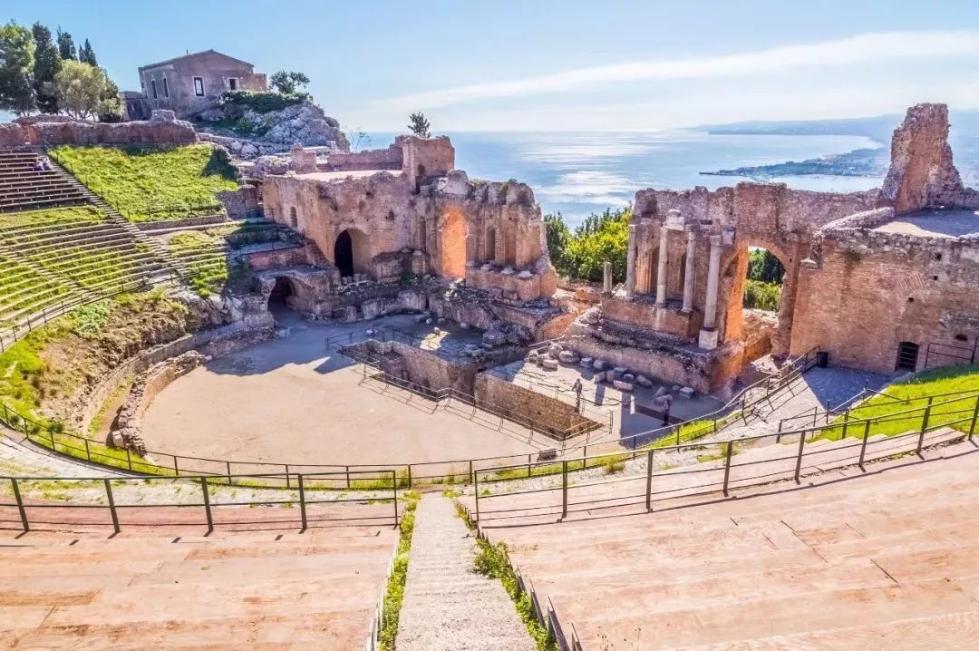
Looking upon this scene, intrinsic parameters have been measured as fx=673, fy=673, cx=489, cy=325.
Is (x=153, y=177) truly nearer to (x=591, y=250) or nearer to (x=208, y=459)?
(x=591, y=250)

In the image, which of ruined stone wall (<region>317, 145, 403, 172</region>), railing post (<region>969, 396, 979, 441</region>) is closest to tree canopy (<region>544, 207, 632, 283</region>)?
ruined stone wall (<region>317, 145, 403, 172</region>)

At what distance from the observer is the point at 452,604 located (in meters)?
8.05

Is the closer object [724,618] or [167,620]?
[724,618]

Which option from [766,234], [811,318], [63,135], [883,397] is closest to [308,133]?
[63,135]

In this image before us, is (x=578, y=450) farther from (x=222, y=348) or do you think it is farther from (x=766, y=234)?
(x=222, y=348)

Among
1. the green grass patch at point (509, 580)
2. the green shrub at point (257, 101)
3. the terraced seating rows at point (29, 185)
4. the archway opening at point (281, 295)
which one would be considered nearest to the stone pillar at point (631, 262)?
the green grass patch at point (509, 580)

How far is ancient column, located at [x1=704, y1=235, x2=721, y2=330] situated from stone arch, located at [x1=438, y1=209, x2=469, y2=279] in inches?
528

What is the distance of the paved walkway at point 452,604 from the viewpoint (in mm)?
7262

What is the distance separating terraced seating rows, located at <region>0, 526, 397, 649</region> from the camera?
22.7ft

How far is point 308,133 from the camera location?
168 ft

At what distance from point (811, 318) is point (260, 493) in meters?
15.0

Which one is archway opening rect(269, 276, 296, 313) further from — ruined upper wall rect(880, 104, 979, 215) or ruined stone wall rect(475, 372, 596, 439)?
ruined upper wall rect(880, 104, 979, 215)

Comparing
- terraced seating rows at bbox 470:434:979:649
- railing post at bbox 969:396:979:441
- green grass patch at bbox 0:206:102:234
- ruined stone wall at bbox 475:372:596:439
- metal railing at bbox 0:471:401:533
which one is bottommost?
ruined stone wall at bbox 475:372:596:439

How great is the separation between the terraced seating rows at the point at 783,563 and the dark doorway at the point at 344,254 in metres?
26.5
